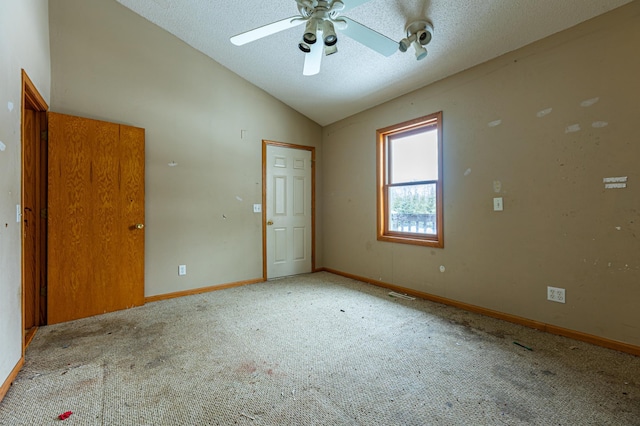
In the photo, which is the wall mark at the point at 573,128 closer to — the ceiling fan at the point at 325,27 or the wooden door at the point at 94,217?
the ceiling fan at the point at 325,27

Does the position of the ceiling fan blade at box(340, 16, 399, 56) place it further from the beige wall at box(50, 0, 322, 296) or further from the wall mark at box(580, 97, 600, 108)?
the beige wall at box(50, 0, 322, 296)

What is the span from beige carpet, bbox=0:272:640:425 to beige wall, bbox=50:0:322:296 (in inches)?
43.2

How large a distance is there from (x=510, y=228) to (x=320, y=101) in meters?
2.95

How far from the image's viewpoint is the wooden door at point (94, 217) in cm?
276

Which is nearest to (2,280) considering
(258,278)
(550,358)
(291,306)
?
(291,306)

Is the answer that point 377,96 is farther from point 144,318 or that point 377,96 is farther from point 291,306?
point 144,318

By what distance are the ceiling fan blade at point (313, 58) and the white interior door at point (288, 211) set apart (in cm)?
199

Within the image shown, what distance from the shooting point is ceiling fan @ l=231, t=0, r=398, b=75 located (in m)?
1.92

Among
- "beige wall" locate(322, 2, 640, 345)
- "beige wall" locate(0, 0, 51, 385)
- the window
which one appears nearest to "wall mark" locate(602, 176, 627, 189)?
"beige wall" locate(322, 2, 640, 345)

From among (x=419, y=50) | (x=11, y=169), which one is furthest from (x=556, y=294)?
(x=11, y=169)

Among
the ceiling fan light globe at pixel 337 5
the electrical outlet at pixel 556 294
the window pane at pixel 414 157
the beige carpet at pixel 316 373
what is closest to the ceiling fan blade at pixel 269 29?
the ceiling fan light globe at pixel 337 5

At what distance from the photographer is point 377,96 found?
12.5 feet

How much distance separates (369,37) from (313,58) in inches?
18.8

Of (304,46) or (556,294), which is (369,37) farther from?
(556,294)
